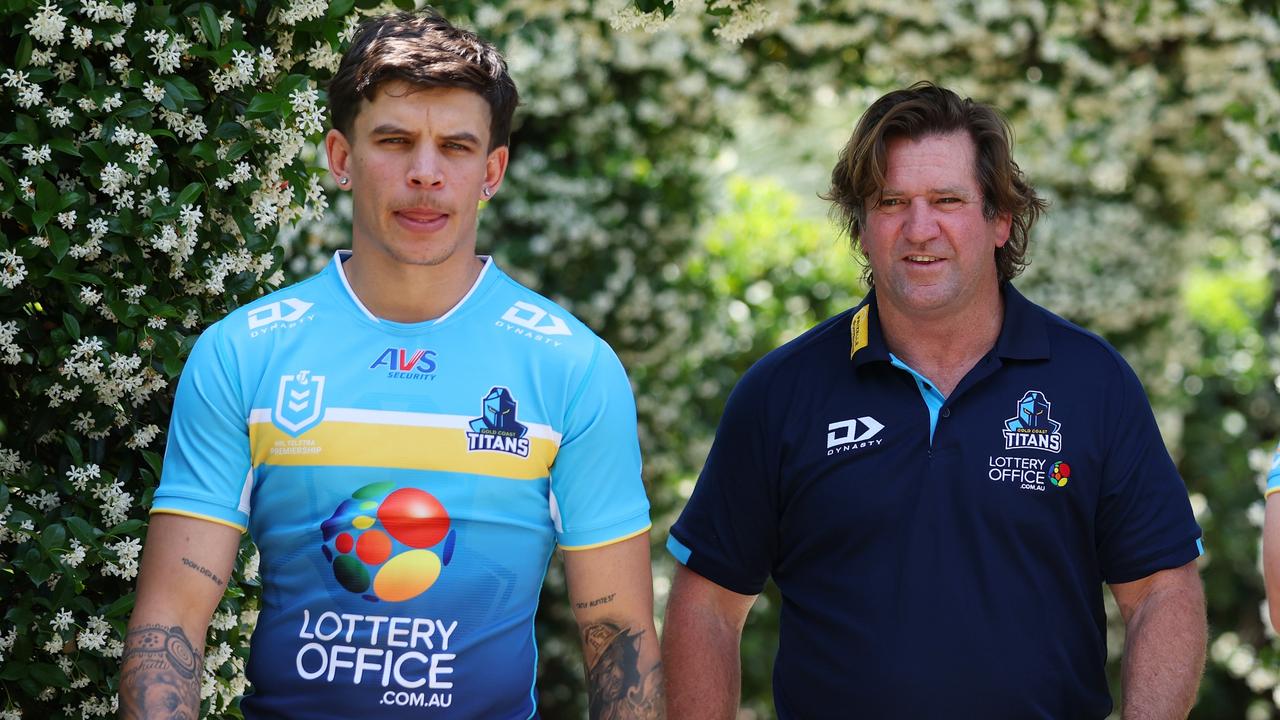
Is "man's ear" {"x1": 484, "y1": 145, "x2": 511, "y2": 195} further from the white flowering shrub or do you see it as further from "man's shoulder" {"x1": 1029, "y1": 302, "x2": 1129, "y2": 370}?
"man's shoulder" {"x1": 1029, "y1": 302, "x2": 1129, "y2": 370}

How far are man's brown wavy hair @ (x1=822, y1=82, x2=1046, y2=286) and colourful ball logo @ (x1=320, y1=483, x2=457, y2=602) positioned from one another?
1.34 m

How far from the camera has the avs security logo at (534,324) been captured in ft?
8.87

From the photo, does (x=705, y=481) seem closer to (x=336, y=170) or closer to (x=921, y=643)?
(x=921, y=643)

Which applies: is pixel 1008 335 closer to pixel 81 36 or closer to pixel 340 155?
pixel 340 155

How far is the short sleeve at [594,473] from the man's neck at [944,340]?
859 millimetres

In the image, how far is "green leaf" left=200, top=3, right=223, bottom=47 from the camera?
3.13m

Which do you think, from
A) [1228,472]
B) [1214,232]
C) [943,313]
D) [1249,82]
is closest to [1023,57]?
[1249,82]

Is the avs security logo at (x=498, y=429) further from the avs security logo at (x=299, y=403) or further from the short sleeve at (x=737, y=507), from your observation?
the short sleeve at (x=737, y=507)

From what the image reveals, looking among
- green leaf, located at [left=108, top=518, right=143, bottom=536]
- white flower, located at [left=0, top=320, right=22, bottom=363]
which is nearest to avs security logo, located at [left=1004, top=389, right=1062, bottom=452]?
green leaf, located at [left=108, top=518, right=143, bottom=536]

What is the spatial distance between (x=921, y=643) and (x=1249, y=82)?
480cm

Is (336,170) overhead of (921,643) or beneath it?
overhead

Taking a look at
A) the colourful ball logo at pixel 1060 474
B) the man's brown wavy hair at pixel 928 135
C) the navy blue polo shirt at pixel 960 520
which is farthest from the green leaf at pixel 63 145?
the colourful ball logo at pixel 1060 474

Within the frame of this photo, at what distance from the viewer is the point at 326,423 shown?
2.59m

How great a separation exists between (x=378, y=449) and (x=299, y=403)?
160mm
